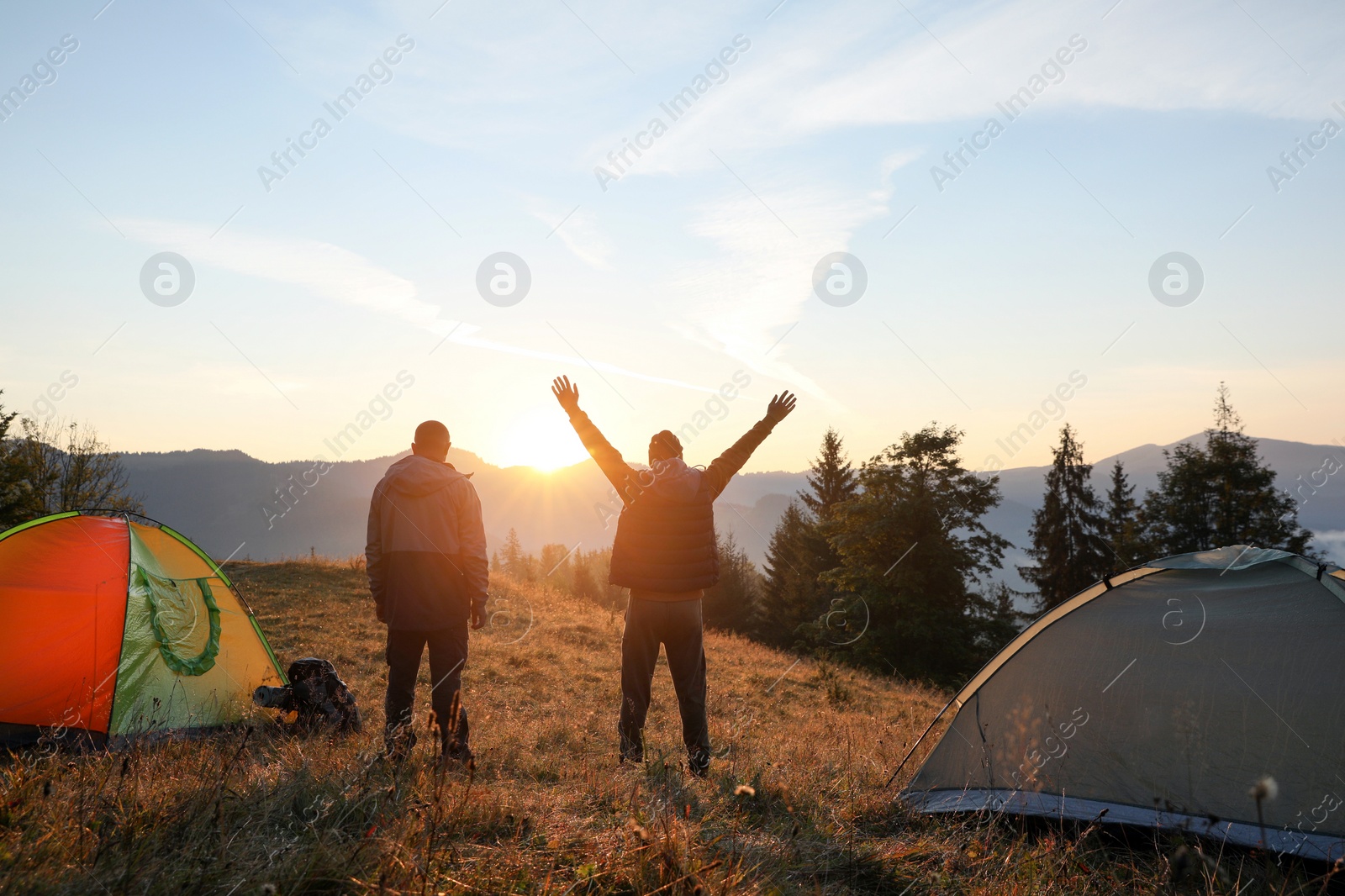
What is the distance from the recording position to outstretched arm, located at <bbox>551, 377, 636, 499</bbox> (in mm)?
5762

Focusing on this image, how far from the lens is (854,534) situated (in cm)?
3475

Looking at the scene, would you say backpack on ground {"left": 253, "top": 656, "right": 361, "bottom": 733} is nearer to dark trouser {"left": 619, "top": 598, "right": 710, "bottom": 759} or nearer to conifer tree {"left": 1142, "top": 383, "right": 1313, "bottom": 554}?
dark trouser {"left": 619, "top": 598, "right": 710, "bottom": 759}

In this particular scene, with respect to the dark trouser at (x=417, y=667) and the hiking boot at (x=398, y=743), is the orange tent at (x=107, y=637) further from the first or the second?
the hiking boot at (x=398, y=743)

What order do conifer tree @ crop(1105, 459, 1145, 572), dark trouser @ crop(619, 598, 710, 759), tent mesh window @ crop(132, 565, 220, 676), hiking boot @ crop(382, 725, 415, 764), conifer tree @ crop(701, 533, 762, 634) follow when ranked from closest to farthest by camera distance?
hiking boot @ crop(382, 725, 415, 764) → dark trouser @ crop(619, 598, 710, 759) → tent mesh window @ crop(132, 565, 220, 676) → conifer tree @ crop(1105, 459, 1145, 572) → conifer tree @ crop(701, 533, 762, 634)

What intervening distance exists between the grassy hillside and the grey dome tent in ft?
1.03

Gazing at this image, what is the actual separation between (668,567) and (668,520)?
1.13 feet

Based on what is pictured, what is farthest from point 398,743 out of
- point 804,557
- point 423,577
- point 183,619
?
point 804,557

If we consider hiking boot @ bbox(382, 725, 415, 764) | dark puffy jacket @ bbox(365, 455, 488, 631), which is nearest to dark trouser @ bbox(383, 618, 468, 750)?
dark puffy jacket @ bbox(365, 455, 488, 631)

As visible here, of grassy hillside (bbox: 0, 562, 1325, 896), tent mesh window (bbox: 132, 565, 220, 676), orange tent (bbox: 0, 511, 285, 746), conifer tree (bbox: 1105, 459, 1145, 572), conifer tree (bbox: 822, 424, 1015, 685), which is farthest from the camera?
conifer tree (bbox: 1105, 459, 1145, 572)

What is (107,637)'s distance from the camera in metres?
6.67

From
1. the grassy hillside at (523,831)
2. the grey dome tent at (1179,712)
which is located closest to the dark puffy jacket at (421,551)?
the grassy hillside at (523,831)

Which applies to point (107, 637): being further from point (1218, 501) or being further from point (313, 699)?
point (1218, 501)

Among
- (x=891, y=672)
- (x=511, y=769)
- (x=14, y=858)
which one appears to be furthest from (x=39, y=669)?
(x=891, y=672)

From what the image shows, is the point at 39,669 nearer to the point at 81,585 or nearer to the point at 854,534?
the point at 81,585
